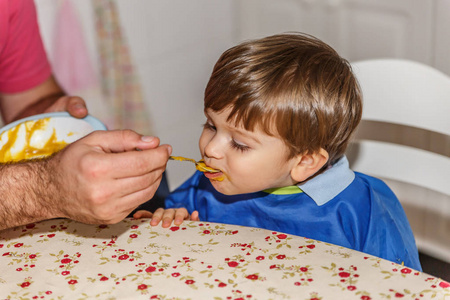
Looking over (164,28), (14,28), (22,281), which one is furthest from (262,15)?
(22,281)

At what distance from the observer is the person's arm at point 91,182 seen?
3.15 ft

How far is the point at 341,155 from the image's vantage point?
1297mm

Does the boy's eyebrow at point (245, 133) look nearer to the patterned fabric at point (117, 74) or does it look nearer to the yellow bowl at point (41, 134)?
the yellow bowl at point (41, 134)

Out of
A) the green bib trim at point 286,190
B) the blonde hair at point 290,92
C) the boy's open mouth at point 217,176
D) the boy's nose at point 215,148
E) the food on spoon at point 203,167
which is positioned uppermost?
the blonde hair at point 290,92

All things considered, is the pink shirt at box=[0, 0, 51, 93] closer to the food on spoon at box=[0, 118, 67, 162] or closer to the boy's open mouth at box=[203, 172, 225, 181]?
the food on spoon at box=[0, 118, 67, 162]

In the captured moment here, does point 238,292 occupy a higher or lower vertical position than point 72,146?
lower

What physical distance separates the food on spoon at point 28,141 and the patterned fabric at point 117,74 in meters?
1.21

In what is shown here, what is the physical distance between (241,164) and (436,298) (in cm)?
49

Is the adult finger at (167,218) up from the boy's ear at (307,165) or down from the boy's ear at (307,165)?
down

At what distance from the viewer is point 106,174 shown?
0.96 m

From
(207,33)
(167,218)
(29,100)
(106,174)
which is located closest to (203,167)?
(167,218)

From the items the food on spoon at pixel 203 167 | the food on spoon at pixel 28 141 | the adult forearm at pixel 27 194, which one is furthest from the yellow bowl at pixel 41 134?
the food on spoon at pixel 203 167

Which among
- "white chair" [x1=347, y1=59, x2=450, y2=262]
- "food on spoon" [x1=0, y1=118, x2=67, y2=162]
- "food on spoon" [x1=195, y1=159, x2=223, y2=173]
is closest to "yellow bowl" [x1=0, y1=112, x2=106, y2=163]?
"food on spoon" [x1=0, y1=118, x2=67, y2=162]

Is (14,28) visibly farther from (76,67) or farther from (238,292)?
(238,292)
